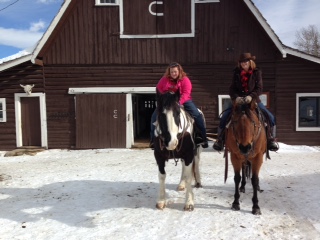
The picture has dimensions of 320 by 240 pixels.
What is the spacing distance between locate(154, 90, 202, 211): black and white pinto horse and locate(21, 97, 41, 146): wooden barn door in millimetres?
9134

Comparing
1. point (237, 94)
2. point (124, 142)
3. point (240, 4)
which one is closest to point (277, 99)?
point (240, 4)

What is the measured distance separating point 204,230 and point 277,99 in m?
9.12

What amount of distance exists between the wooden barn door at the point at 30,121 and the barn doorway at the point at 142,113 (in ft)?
14.8

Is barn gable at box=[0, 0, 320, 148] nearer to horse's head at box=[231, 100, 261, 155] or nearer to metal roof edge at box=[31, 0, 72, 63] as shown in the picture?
metal roof edge at box=[31, 0, 72, 63]

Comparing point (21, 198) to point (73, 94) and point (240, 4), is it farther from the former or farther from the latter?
point (240, 4)

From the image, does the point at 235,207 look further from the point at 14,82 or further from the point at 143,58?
the point at 14,82

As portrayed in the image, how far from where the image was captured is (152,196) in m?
5.90

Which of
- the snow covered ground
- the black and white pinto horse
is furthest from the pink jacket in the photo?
the snow covered ground

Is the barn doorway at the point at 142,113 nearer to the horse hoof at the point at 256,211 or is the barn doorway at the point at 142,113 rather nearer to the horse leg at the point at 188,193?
the horse leg at the point at 188,193

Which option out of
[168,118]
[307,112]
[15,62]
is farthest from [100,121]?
[168,118]

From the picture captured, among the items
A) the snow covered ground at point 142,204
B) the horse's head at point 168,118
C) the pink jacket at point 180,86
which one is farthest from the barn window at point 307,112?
the horse's head at point 168,118

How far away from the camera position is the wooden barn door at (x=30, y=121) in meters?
12.6

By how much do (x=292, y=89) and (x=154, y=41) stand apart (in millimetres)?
5944

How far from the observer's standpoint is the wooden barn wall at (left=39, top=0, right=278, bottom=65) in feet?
38.8
